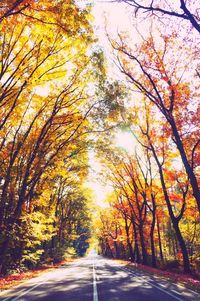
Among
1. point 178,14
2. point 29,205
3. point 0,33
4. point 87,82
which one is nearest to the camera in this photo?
point 178,14

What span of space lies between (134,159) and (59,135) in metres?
10.9

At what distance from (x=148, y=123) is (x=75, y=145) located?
621 cm

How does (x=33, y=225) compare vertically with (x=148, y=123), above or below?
below

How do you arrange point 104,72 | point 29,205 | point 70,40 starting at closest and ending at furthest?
point 70,40 < point 104,72 < point 29,205

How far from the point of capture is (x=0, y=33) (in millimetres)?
10977

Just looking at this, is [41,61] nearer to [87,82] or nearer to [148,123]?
[87,82]

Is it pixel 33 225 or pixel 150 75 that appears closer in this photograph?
pixel 150 75

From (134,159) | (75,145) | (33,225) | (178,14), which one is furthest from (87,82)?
(134,159)

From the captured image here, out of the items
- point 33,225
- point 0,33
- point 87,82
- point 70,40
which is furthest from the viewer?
point 33,225

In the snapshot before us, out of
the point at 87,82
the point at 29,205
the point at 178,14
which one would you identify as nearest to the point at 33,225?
the point at 29,205

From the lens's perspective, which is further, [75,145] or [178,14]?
[75,145]

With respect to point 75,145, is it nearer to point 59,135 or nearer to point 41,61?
point 59,135

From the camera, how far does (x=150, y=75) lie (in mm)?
16500

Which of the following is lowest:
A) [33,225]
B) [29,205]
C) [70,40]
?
[33,225]
